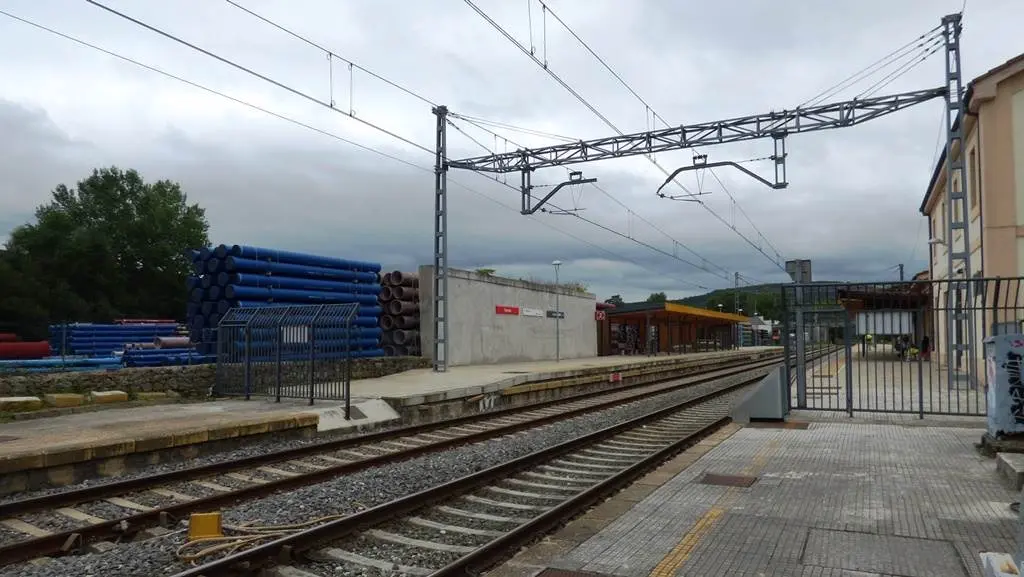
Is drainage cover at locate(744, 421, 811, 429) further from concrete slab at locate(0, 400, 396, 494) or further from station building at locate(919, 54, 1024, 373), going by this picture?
concrete slab at locate(0, 400, 396, 494)

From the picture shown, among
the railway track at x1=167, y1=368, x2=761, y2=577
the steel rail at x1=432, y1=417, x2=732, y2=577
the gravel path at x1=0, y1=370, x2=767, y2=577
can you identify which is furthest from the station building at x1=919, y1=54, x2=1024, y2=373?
the railway track at x1=167, y1=368, x2=761, y2=577

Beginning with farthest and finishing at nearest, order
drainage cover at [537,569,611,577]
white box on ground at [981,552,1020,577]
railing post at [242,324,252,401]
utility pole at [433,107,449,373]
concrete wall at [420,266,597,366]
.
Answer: concrete wall at [420,266,597,366] < utility pole at [433,107,449,373] < railing post at [242,324,252,401] < drainage cover at [537,569,611,577] < white box on ground at [981,552,1020,577]

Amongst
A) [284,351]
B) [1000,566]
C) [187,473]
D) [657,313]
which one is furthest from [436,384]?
[657,313]

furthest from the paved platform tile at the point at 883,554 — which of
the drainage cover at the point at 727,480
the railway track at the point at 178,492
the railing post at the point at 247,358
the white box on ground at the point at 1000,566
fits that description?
the railing post at the point at 247,358

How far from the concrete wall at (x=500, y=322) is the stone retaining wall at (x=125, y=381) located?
10.7 metres

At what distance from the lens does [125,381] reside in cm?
1516

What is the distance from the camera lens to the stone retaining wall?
13.4 metres

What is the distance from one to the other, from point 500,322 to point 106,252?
36.8 m

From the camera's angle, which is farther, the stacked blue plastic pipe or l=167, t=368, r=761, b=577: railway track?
the stacked blue plastic pipe

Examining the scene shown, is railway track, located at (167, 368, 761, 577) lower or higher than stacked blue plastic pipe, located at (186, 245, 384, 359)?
lower

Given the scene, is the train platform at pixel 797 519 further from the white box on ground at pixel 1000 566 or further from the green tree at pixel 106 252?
the green tree at pixel 106 252

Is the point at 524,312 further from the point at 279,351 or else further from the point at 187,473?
the point at 187,473

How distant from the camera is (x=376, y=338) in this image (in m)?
24.1

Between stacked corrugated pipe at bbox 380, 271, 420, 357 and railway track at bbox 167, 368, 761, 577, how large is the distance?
55.7 ft
